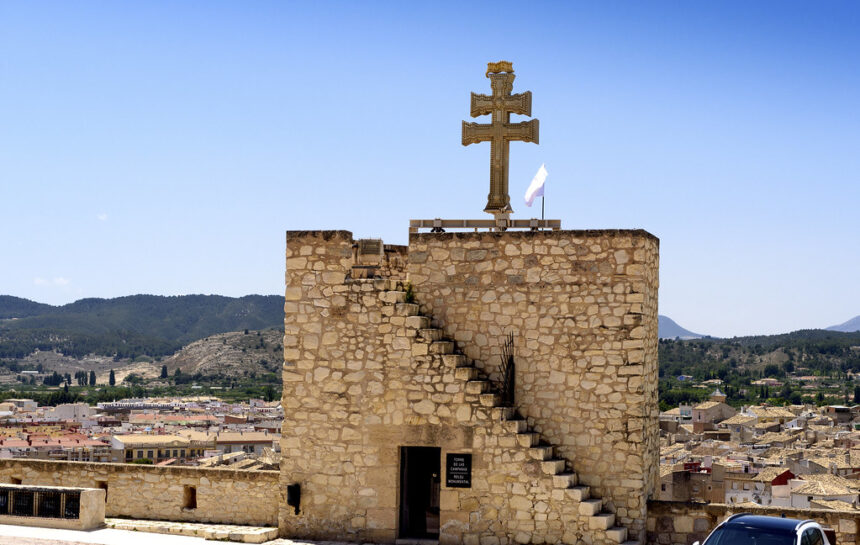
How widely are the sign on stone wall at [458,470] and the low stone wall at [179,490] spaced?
107 inches

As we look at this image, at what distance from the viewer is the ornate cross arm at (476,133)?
15.0 meters

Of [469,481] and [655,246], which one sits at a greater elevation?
[655,246]

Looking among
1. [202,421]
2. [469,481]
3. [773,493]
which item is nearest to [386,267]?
[469,481]

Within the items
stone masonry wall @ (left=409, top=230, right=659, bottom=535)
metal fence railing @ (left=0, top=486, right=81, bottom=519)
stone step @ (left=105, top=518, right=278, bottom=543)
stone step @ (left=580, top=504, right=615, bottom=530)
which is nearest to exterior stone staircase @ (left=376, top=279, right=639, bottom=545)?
stone step @ (left=580, top=504, right=615, bottom=530)

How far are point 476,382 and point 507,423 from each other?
2.21 feet

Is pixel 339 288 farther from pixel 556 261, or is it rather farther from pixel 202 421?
pixel 202 421

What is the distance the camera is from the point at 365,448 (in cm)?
1349

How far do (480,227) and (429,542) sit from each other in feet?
14.5

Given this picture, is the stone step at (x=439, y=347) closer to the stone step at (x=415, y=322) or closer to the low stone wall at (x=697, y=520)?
the stone step at (x=415, y=322)

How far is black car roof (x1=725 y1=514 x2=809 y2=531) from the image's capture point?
10031 mm

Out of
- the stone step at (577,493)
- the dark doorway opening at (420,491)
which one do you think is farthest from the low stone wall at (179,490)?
the stone step at (577,493)

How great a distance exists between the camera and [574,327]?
13.2 meters

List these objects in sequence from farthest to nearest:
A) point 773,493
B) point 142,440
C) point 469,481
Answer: point 142,440 < point 773,493 < point 469,481

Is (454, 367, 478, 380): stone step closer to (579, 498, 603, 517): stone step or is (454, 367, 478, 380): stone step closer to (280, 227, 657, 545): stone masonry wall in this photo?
(280, 227, 657, 545): stone masonry wall
